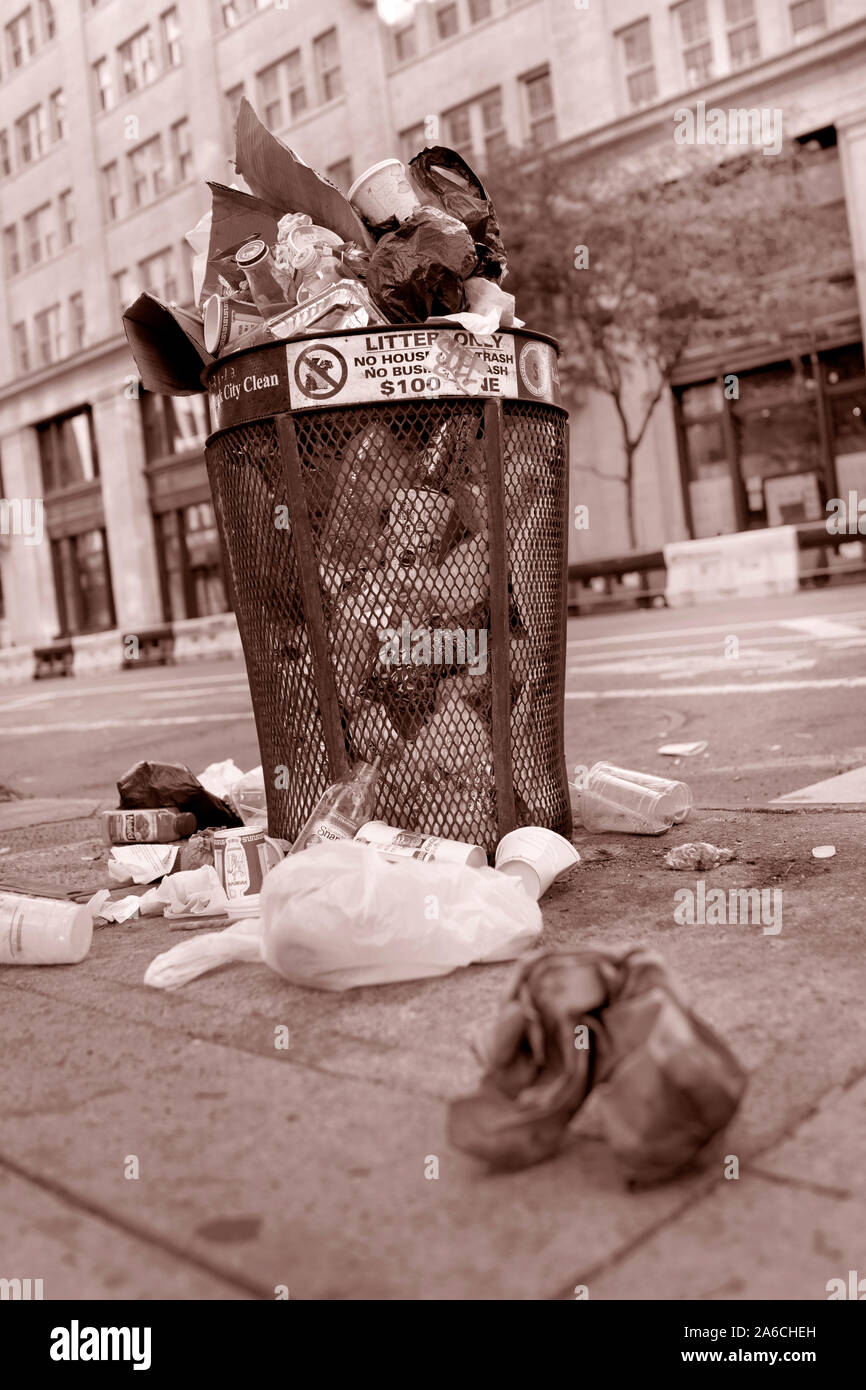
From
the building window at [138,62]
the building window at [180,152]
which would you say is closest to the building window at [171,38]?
the building window at [138,62]

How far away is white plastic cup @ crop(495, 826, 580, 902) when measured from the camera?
2512mm

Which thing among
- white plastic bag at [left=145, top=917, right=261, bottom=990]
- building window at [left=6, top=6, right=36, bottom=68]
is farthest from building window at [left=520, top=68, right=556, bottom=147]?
white plastic bag at [left=145, top=917, right=261, bottom=990]

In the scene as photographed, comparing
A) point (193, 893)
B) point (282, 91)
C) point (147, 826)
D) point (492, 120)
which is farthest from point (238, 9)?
point (193, 893)

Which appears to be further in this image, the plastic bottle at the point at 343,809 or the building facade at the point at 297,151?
the building facade at the point at 297,151

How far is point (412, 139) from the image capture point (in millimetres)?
25531

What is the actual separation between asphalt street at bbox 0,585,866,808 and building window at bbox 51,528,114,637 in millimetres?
21935

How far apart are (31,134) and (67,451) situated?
332 inches

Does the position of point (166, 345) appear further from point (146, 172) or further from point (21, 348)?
point (21, 348)

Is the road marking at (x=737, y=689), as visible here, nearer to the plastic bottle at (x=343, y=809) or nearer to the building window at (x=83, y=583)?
the plastic bottle at (x=343, y=809)

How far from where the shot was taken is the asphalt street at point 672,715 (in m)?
4.40

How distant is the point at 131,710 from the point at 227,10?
24.2 metres

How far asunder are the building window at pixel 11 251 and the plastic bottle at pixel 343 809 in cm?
3584

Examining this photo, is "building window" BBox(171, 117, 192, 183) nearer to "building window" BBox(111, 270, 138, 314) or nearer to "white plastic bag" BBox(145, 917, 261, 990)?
"building window" BBox(111, 270, 138, 314)
